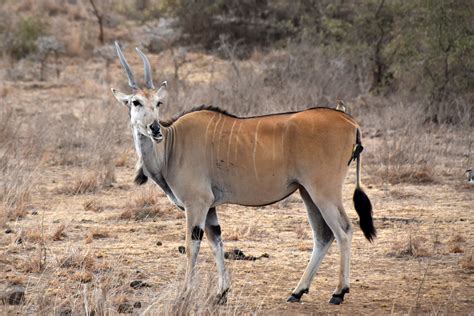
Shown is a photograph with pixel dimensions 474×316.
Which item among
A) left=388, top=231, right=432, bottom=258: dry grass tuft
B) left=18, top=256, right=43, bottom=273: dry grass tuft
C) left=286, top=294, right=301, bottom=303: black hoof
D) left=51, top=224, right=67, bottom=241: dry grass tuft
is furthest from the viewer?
left=51, top=224, right=67, bottom=241: dry grass tuft

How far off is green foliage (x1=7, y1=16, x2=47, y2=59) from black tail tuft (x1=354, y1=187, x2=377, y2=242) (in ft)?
45.3

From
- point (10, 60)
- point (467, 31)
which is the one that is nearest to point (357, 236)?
point (467, 31)

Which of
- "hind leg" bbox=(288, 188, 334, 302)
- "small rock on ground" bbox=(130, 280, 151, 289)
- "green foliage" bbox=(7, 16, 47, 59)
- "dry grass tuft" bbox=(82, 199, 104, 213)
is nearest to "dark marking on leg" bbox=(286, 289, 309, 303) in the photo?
"hind leg" bbox=(288, 188, 334, 302)

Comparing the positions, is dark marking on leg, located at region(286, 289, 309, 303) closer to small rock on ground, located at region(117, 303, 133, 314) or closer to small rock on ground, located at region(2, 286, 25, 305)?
small rock on ground, located at region(117, 303, 133, 314)

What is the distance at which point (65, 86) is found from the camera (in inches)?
626

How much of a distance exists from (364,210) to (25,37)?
14274 mm

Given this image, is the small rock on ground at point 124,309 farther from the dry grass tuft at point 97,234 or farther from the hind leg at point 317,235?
the dry grass tuft at point 97,234

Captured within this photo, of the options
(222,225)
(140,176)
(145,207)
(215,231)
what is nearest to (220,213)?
(222,225)

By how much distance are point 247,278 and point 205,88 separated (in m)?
7.68

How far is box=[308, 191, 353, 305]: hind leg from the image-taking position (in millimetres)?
5570

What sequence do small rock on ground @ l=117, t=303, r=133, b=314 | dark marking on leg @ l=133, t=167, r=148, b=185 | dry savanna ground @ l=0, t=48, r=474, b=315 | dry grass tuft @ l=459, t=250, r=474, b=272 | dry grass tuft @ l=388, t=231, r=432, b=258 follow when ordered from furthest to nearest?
1. dry grass tuft @ l=388, t=231, r=432, b=258
2. dry grass tuft @ l=459, t=250, r=474, b=272
3. dark marking on leg @ l=133, t=167, r=148, b=185
4. dry savanna ground @ l=0, t=48, r=474, b=315
5. small rock on ground @ l=117, t=303, r=133, b=314

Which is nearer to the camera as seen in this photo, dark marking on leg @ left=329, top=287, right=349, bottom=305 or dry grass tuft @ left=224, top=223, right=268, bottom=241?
dark marking on leg @ left=329, top=287, right=349, bottom=305

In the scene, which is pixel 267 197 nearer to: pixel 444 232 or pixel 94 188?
pixel 444 232

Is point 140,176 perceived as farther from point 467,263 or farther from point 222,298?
Answer: point 467,263
